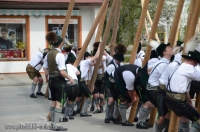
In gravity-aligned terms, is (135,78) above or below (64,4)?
below

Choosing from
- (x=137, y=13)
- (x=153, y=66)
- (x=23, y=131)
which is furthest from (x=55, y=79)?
(x=137, y=13)

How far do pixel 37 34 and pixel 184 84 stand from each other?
1664 cm

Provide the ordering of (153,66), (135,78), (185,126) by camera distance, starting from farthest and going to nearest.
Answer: (135,78)
(153,66)
(185,126)

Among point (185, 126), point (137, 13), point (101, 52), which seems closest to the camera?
point (185, 126)

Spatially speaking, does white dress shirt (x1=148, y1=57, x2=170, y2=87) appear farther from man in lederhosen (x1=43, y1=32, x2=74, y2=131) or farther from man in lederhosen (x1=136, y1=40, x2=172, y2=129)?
man in lederhosen (x1=43, y1=32, x2=74, y2=131)

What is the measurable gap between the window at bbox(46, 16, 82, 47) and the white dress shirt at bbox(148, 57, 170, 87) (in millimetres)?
14703

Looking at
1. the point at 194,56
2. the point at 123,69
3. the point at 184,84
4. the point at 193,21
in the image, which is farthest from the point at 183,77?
the point at 123,69

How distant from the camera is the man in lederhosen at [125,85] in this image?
9.52 m

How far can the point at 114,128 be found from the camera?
9.88 metres

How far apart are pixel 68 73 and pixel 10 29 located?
13.9m

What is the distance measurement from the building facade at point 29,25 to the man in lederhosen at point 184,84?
15.6 m

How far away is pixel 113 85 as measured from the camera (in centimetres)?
1015

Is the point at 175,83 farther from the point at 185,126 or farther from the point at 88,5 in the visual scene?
the point at 88,5

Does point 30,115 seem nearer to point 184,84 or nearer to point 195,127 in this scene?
point 195,127
